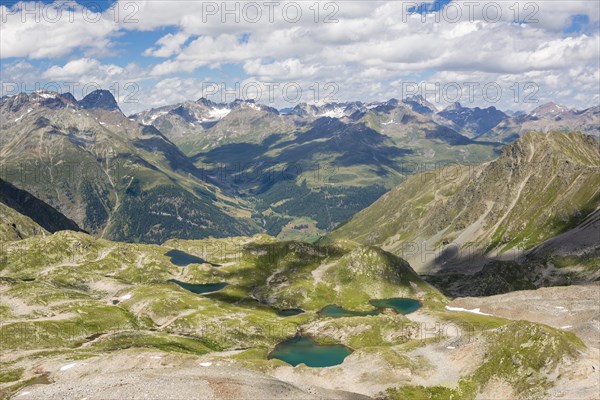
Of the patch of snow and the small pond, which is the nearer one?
the patch of snow

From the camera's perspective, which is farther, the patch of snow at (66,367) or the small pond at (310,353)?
the small pond at (310,353)

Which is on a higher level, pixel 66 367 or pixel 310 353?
pixel 66 367

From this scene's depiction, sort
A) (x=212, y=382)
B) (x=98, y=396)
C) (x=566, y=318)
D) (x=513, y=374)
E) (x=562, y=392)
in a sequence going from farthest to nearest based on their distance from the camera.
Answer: (x=566, y=318) → (x=513, y=374) → (x=562, y=392) → (x=212, y=382) → (x=98, y=396)

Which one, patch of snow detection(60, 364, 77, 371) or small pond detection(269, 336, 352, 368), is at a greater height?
patch of snow detection(60, 364, 77, 371)

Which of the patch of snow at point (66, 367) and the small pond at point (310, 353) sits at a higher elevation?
the patch of snow at point (66, 367)

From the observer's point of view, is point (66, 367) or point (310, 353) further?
point (310, 353)

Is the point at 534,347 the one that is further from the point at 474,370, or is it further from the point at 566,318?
the point at 566,318

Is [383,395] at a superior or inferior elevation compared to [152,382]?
inferior

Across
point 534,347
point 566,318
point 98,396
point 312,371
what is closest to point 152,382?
point 98,396
